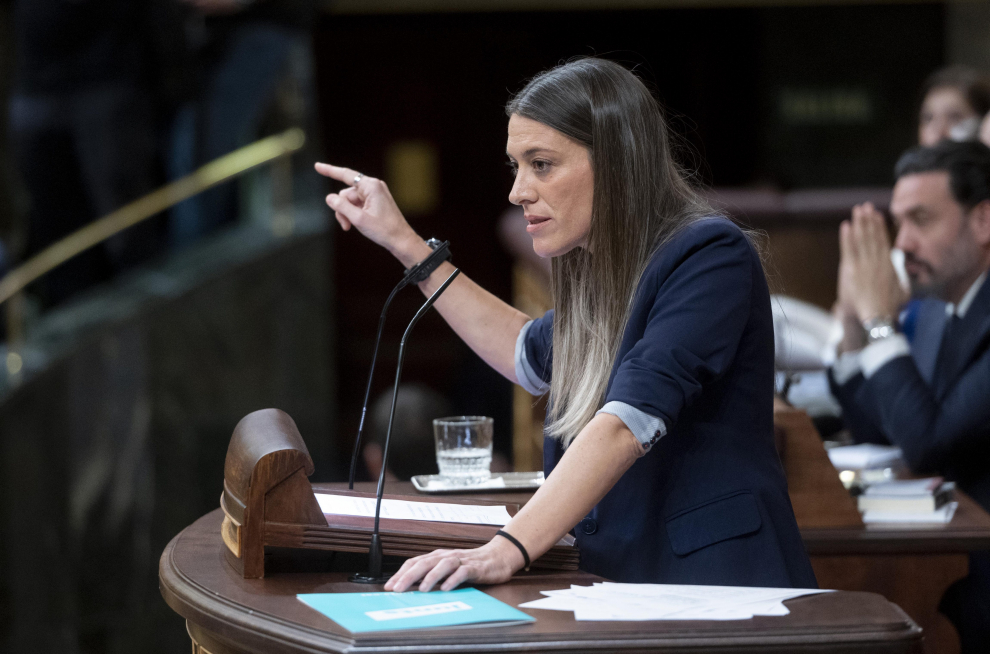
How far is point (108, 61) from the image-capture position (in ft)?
13.6

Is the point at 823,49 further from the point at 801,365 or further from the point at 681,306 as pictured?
the point at 681,306

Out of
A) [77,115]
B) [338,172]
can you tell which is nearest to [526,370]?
[338,172]

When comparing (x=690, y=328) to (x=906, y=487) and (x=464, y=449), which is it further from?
(x=906, y=487)

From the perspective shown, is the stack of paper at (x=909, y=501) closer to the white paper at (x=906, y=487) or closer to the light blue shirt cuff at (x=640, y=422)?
the white paper at (x=906, y=487)

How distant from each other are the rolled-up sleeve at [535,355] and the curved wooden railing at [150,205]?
107 inches

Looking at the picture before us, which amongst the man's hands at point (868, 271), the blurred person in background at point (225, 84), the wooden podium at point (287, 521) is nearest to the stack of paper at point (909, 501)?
the man's hands at point (868, 271)

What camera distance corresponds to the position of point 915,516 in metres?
2.17

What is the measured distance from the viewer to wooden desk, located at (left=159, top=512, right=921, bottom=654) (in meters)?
1.14

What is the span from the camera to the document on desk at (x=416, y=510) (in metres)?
1.55

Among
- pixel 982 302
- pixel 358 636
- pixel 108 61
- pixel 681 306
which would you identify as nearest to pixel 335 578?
pixel 358 636

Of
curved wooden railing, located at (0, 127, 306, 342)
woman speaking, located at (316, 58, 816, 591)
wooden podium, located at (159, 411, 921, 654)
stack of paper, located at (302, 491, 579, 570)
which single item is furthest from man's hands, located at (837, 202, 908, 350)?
curved wooden railing, located at (0, 127, 306, 342)

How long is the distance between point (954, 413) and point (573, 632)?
1.55 m

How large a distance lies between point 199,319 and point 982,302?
11.4 ft

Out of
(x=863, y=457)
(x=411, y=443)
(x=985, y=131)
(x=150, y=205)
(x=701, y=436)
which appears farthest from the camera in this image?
(x=150, y=205)
